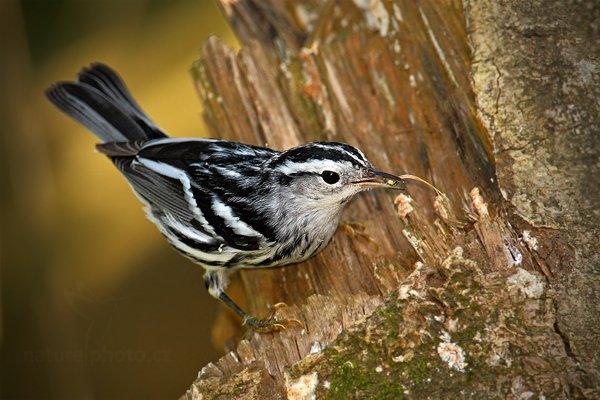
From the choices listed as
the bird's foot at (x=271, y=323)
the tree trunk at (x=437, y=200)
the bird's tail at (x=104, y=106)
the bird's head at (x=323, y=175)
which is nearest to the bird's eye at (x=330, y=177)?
the bird's head at (x=323, y=175)

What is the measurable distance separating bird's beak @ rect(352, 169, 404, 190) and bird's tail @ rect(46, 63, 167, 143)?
5.75 ft

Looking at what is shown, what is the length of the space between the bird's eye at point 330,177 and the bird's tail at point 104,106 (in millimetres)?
1549

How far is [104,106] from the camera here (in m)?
4.95

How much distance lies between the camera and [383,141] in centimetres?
426

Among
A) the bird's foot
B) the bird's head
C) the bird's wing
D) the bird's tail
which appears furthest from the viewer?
the bird's tail

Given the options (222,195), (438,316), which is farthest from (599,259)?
(222,195)

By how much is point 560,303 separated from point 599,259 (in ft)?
0.88

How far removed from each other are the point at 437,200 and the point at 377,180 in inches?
16.7

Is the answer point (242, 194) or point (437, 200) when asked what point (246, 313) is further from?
point (437, 200)

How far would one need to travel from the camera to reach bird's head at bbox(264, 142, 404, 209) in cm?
369

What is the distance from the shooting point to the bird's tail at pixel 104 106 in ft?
16.1

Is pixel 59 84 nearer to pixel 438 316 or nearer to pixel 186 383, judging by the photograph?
pixel 186 383

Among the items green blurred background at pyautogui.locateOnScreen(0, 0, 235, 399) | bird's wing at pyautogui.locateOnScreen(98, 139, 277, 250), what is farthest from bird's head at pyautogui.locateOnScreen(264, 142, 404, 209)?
green blurred background at pyautogui.locateOnScreen(0, 0, 235, 399)

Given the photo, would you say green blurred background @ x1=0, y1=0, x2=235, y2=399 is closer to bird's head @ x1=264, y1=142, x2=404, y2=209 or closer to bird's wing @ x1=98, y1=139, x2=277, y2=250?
bird's wing @ x1=98, y1=139, x2=277, y2=250
